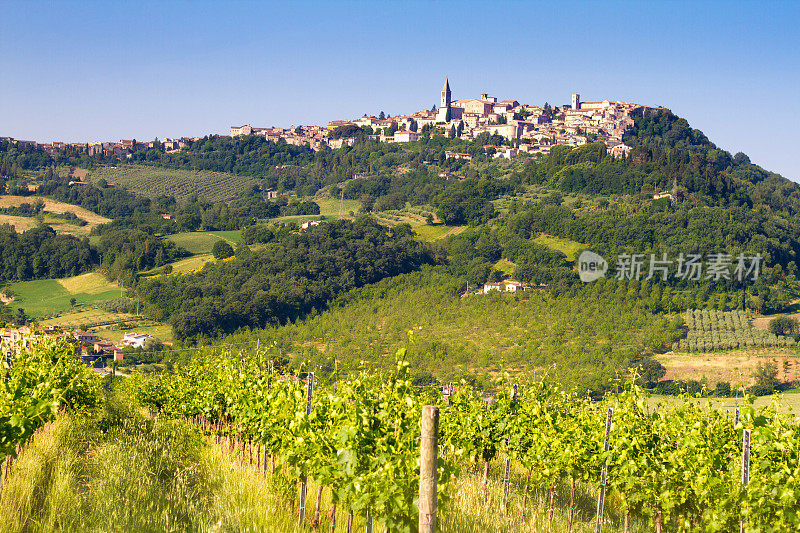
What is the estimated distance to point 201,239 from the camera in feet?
244

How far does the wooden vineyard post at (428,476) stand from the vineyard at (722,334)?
43862mm

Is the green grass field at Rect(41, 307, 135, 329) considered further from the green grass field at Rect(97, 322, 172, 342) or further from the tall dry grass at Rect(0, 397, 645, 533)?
the tall dry grass at Rect(0, 397, 645, 533)

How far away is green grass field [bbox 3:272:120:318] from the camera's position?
5376 centimetres

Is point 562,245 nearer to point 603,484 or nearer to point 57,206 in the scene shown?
point 603,484

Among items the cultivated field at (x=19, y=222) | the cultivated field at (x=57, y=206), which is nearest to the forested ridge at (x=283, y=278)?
the cultivated field at (x=19, y=222)

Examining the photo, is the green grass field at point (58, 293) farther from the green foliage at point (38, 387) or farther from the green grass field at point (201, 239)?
the green foliage at point (38, 387)

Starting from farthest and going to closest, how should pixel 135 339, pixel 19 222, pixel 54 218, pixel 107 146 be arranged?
pixel 107 146, pixel 54 218, pixel 19 222, pixel 135 339

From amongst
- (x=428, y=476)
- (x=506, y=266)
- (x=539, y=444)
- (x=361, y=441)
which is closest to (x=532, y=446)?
(x=539, y=444)

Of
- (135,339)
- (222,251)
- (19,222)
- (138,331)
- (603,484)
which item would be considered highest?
(603,484)

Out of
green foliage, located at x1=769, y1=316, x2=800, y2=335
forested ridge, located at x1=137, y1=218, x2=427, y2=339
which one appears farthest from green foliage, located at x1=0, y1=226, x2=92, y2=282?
green foliage, located at x1=769, y1=316, x2=800, y2=335

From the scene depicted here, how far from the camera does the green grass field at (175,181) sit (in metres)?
108

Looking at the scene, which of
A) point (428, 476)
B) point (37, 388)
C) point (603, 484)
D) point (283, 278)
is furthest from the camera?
point (283, 278)

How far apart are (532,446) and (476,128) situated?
113506mm

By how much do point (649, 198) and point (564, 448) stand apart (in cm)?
6639
